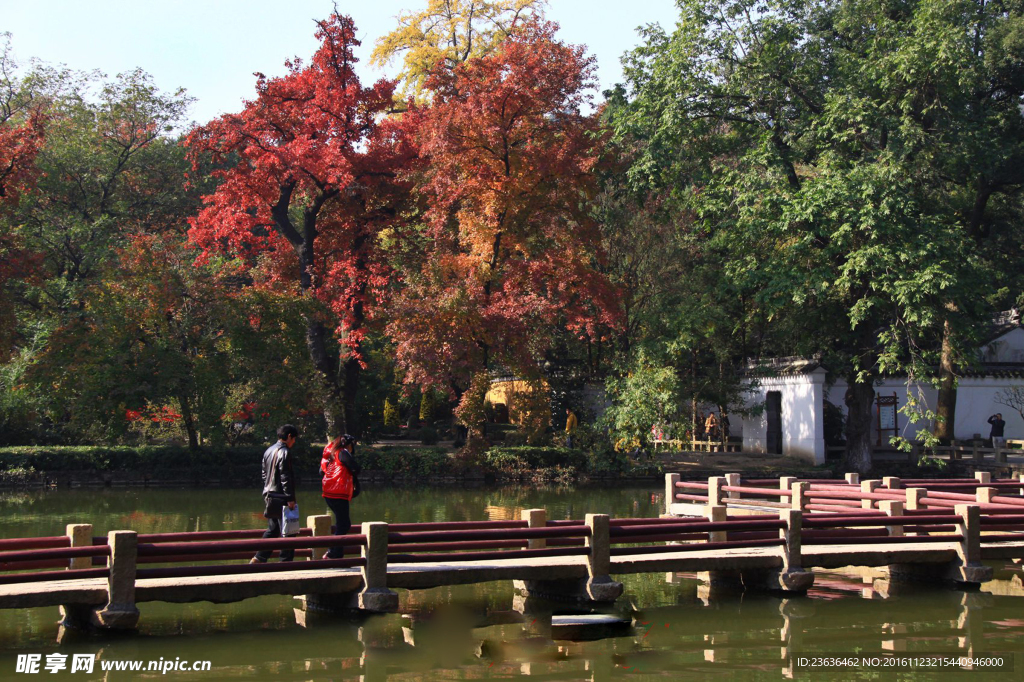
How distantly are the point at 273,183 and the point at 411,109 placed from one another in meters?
5.52

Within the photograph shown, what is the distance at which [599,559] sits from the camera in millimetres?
12117

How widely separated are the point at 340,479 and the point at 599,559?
3308 mm

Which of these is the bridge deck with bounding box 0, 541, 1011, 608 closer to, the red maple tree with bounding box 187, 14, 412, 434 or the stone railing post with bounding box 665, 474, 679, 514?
the stone railing post with bounding box 665, 474, 679, 514

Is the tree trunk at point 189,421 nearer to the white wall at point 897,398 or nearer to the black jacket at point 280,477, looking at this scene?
the black jacket at point 280,477

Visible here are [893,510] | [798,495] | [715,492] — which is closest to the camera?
[893,510]

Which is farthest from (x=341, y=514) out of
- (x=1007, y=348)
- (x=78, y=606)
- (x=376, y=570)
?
(x=1007, y=348)

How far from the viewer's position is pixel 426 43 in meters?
48.6

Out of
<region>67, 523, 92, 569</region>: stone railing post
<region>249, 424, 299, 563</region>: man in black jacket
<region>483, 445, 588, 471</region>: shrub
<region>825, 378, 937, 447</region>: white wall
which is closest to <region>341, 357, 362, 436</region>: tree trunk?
<region>483, 445, 588, 471</region>: shrub

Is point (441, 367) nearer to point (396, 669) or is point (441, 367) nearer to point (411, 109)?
point (411, 109)

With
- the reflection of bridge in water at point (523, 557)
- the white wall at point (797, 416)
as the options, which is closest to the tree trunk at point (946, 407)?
the white wall at point (797, 416)

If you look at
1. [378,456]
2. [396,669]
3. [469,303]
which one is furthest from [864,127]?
[396,669]

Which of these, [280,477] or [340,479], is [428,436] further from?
[280,477]

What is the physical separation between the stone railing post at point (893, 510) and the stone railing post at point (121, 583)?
10.1m

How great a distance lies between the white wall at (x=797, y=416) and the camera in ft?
116
